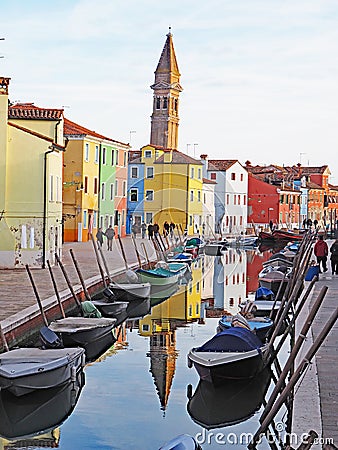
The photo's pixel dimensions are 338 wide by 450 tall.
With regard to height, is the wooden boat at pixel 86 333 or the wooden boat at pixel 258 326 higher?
the wooden boat at pixel 258 326

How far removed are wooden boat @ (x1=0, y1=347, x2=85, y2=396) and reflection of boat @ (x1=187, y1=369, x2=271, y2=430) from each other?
2.02 m

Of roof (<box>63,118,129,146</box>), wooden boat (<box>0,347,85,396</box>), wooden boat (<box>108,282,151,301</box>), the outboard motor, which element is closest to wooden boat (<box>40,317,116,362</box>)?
the outboard motor

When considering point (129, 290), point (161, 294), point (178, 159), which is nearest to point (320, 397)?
point (129, 290)

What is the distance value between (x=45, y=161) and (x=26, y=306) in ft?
29.9

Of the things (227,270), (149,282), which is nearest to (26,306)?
(149,282)

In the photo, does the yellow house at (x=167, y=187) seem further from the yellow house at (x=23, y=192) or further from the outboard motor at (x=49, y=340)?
the outboard motor at (x=49, y=340)

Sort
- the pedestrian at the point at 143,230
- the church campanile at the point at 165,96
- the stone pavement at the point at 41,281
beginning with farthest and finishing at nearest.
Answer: the church campanile at the point at 165,96 < the pedestrian at the point at 143,230 < the stone pavement at the point at 41,281

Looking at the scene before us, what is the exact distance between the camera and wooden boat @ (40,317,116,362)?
15.7m

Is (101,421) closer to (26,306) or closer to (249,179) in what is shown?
(26,306)

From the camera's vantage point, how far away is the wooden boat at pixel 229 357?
40.2 feet

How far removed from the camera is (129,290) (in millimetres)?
22859

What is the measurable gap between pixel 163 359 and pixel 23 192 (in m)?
11.3

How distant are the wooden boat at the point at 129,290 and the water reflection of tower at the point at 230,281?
2.43 metres

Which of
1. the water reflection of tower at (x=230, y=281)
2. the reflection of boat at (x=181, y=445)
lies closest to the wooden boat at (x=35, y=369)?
the reflection of boat at (x=181, y=445)
